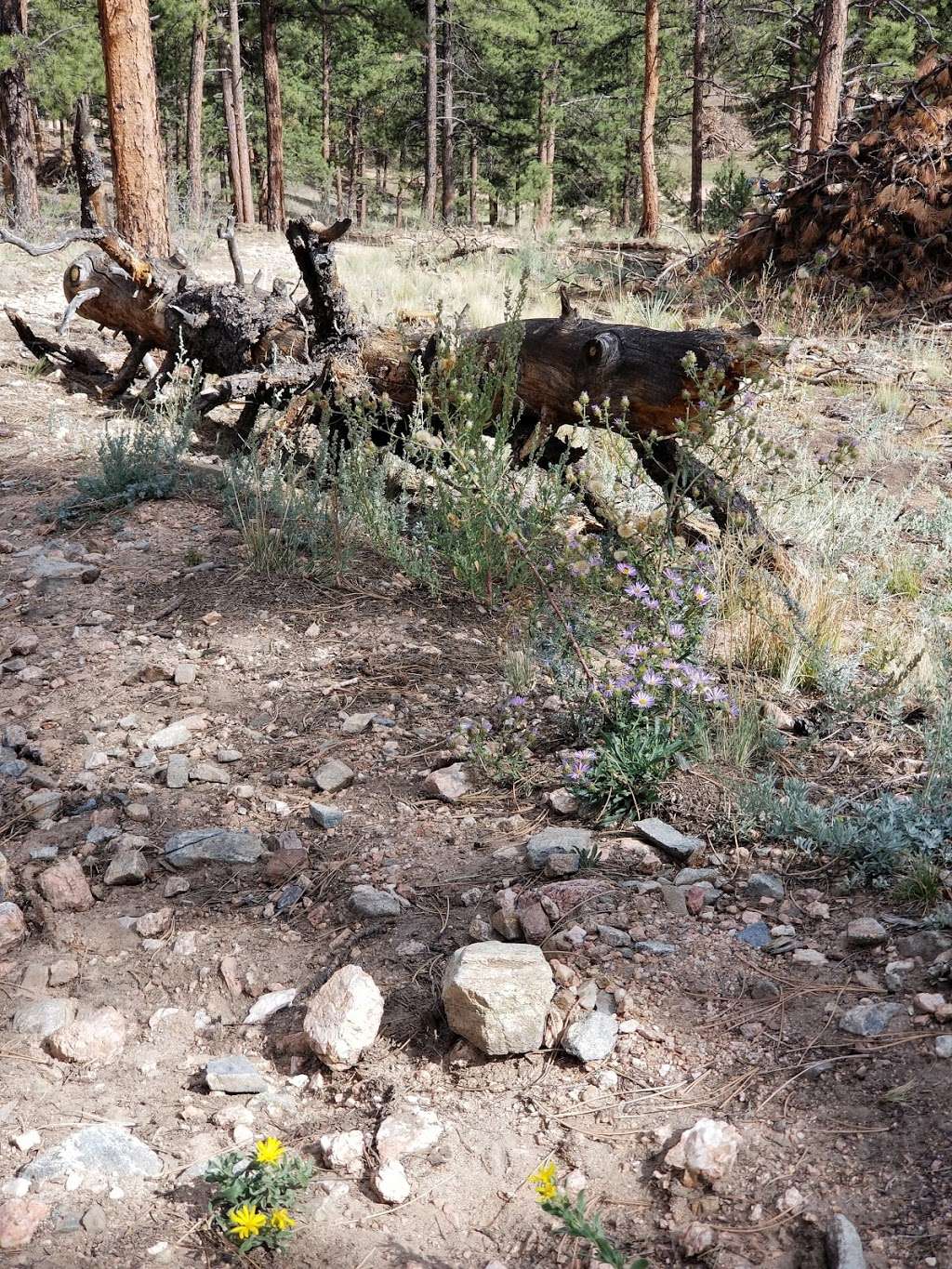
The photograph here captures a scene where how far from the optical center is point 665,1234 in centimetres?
170

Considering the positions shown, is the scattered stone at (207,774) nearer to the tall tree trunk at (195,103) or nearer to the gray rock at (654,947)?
the gray rock at (654,947)

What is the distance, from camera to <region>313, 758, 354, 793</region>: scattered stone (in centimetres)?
311

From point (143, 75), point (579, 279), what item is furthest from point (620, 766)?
point (579, 279)

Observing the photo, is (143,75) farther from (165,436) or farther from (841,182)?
(841,182)

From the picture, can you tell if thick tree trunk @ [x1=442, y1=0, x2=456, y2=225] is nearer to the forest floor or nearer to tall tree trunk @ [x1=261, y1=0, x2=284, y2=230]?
tall tree trunk @ [x1=261, y1=0, x2=284, y2=230]

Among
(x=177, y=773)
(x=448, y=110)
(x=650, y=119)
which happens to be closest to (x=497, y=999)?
(x=177, y=773)

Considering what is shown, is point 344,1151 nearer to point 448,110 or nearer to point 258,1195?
point 258,1195

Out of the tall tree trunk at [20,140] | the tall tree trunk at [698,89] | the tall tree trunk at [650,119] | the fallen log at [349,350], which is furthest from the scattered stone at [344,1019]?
the tall tree trunk at [698,89]

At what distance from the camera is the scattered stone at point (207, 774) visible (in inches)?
125

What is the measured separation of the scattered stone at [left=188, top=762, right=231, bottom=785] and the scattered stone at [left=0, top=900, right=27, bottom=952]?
684 millimetres

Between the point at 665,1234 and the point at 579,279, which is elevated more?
the point at 579,279

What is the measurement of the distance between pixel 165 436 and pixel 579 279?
893 cm

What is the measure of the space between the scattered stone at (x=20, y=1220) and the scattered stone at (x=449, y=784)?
4.97 feet

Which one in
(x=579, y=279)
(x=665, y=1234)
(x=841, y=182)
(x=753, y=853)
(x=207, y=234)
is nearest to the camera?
(x=665, y=1234)
